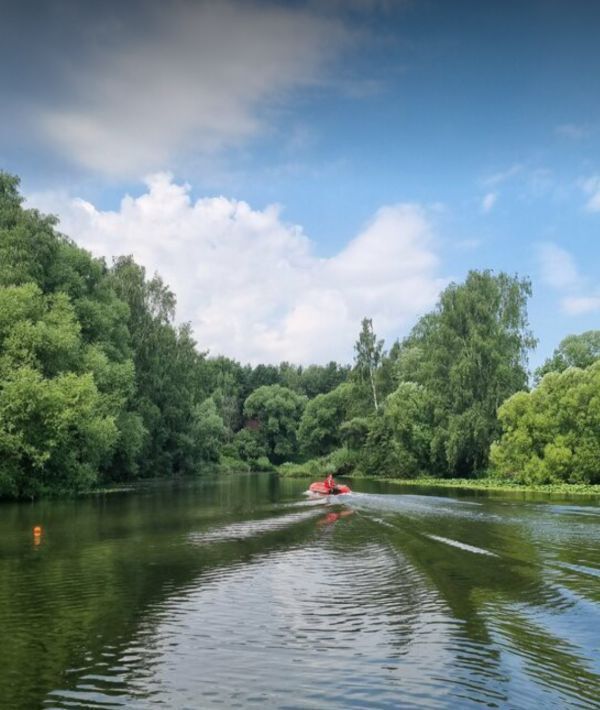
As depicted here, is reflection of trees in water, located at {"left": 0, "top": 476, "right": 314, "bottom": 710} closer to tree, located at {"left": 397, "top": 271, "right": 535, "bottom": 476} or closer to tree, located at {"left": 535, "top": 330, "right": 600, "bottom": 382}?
tree, located at {"left": 397, "top": 271, "right": 535, "bottom": 476}

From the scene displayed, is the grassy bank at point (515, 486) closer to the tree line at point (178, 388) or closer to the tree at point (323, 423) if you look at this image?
the tree line at point (178, 388)

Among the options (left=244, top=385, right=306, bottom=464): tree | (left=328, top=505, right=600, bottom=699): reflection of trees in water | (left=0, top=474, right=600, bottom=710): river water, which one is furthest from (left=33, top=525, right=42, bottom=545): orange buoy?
(left=244, top=385, right=306, bottom=464): tree

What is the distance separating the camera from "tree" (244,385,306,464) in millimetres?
145625

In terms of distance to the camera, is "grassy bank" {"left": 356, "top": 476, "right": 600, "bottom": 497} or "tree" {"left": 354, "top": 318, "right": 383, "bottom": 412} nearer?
"grassy bank" {"left": 356, "top": 476, "right": 600, "bottom": 497}

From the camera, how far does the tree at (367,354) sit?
308 feet

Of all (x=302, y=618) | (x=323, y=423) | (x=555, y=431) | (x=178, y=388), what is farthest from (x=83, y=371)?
(x=323, y=423)

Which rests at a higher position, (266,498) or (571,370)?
(571,370)

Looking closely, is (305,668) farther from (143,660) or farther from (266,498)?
(266,498)

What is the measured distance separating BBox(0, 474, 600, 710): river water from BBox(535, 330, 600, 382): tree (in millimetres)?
76492

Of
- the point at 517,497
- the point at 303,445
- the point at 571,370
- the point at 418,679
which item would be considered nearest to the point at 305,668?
the point at 418,679

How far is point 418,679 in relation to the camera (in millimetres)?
10133

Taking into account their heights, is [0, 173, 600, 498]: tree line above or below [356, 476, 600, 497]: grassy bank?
above

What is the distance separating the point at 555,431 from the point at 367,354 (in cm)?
4006

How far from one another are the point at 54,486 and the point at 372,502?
76.3 feet
